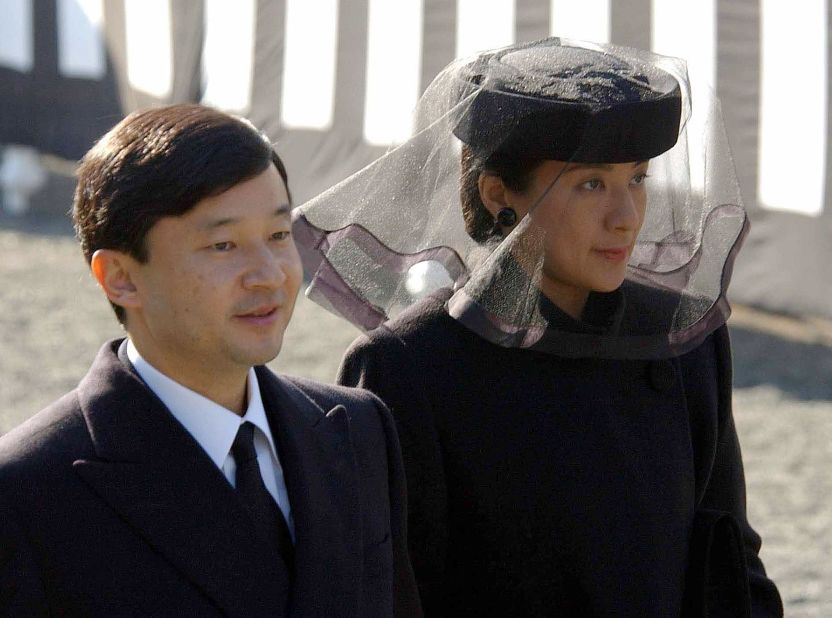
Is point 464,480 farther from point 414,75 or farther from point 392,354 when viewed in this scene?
point 414,75

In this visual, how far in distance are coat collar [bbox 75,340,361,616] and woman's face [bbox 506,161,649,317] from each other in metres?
0.47

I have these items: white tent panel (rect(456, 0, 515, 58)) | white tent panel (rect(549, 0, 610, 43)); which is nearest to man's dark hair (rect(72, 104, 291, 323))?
white tent panel (rect(549, 0, 610, 43))

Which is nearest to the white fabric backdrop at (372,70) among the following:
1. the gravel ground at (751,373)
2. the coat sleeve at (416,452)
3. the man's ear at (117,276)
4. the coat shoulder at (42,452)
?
the gravel ground at (751,373)

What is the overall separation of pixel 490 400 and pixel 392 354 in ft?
0.48

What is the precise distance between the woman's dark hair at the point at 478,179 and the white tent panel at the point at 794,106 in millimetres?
4205

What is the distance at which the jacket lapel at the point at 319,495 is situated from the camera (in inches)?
60.4

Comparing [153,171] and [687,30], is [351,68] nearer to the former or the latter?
[687,30]

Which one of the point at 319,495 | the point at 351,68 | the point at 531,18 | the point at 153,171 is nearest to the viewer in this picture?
the point at 153,171

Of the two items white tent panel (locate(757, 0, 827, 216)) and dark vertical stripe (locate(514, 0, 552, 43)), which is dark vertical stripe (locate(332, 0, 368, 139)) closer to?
dark vertical stripe (locate(514, 0, 552, 43))

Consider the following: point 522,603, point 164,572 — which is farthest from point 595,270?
point 164,572

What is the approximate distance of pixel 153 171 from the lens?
4.85 feet

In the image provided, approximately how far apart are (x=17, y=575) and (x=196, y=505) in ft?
0.67

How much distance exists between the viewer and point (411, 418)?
1832mm

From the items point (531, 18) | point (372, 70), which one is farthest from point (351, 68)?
point (531, 18)
